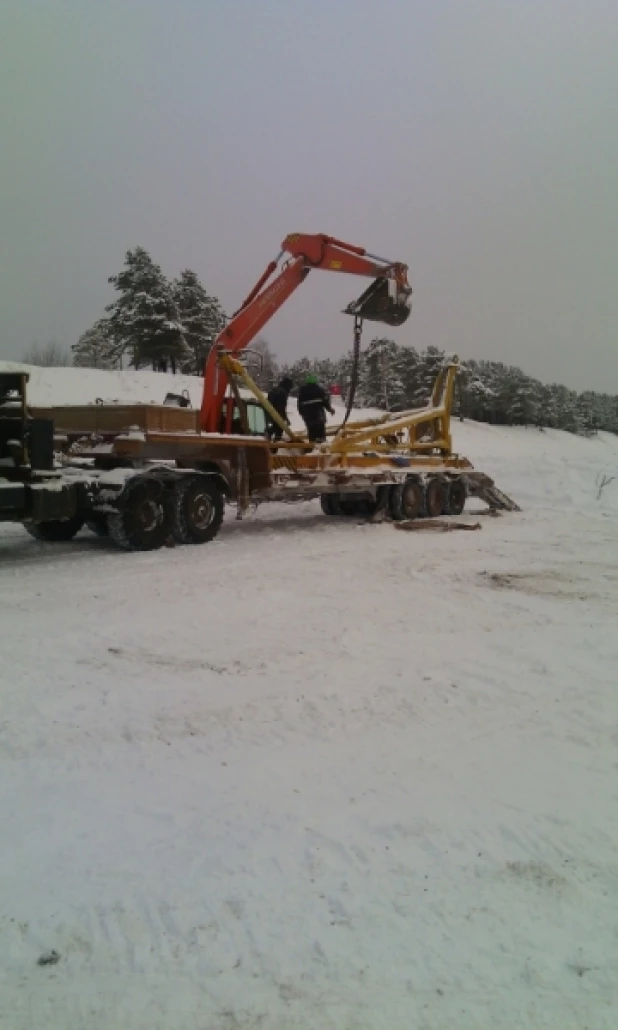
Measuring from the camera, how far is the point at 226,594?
680 centimetres

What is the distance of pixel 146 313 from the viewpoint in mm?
44344

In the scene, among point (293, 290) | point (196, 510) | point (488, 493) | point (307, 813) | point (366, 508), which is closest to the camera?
point (307, 813)

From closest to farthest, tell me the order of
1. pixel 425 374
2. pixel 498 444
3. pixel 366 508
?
pixel 366 508 → pixel 498 444 → pixel 425 374

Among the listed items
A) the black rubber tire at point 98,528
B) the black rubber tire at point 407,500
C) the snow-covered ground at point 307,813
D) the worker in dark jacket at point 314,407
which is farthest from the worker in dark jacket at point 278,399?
the snow-covered ground at point 307,813

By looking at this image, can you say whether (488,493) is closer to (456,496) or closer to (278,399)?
(456,496)

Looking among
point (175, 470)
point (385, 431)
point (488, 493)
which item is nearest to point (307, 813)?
point (175, 470)

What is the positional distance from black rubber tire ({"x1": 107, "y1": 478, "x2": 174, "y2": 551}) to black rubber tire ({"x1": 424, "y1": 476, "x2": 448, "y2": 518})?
6.09m

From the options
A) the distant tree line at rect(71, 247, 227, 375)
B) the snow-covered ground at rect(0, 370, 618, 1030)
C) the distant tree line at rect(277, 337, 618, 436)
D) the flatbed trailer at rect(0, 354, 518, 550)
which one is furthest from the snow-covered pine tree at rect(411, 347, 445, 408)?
the snow-covered ground at rect(0, 370, 618, 1030)

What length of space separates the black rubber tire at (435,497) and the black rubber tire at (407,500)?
180 millimetres

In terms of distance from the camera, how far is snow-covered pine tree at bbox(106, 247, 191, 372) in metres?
44.4

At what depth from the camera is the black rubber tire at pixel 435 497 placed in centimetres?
1414

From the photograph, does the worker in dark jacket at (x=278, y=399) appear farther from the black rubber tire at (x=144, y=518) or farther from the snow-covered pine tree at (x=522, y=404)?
the snow-covered pine tree at (x=522, y=404)

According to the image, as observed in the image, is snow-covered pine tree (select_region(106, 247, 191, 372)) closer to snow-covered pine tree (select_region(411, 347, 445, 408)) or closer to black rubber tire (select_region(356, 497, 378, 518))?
snow-covered pine tree (select_region(411, 347, 445, 408))

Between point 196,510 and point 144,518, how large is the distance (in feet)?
2.88
